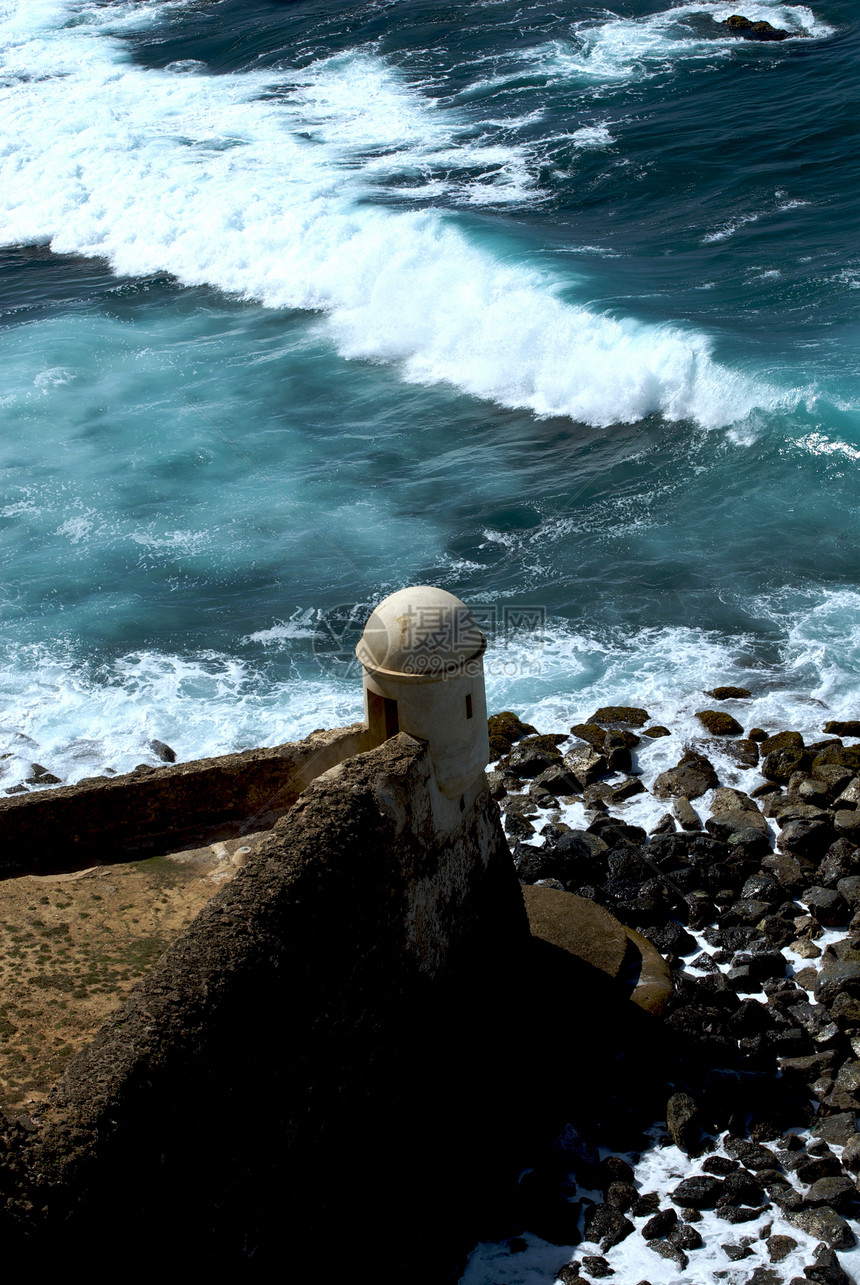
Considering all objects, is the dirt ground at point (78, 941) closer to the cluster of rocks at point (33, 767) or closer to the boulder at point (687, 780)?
the cluster of rocks at point (33, 767)

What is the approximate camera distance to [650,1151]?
33.5 feet

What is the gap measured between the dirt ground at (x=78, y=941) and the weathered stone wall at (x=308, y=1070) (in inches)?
40.8

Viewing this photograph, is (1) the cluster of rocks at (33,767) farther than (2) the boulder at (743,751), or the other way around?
(1) the cluster of rocks at (33,767)

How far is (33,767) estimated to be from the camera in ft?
52.9

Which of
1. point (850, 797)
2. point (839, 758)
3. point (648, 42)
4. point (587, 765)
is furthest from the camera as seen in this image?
point (648, 42)

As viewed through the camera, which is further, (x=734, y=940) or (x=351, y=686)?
(x=351, y=686)

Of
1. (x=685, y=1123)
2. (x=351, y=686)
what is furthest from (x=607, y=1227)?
(x=351, y=686)

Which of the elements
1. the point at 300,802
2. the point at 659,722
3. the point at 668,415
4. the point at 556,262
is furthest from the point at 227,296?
the point at 300,802

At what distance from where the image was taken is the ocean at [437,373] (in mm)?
18578

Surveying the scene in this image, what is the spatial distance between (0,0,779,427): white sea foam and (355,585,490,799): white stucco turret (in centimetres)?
1655

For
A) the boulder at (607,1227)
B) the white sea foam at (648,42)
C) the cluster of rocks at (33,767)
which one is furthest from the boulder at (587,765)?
Answer: the white sea foam at (648,42)

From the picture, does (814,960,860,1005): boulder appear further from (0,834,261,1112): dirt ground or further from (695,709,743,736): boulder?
(0,834,261,1112): dirt ground

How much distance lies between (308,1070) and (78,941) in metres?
2.08

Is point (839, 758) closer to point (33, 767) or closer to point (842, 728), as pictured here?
point (842, 728)
